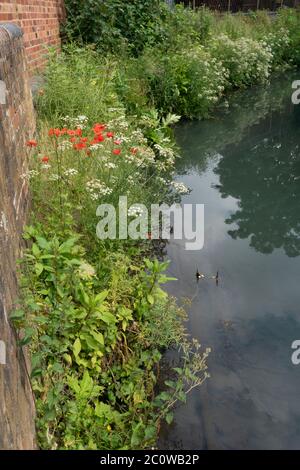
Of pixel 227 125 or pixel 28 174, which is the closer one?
pixel 28 174

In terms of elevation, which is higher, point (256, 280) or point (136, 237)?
point (136, 237)

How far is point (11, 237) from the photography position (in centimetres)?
234

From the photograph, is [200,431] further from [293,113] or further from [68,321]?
[293,113]

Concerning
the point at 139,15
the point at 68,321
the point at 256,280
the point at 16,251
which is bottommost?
the point at 256,280

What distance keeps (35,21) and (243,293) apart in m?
4.54

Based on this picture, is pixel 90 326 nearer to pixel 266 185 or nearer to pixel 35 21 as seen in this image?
pixel 266 185

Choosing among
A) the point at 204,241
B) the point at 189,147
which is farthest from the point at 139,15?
the point at 204,241

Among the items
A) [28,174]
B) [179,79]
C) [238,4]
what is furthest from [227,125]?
[238,4]

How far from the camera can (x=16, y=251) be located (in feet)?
8.01

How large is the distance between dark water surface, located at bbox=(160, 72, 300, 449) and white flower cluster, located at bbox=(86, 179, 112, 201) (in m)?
1.17

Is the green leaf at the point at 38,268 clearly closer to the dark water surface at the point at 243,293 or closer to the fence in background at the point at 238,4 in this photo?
the dark water surface at the point at 243,293

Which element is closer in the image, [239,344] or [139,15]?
[239,344]

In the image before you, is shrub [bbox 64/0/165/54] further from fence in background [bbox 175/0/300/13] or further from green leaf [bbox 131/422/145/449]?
fence in background [bbox 175/0/300/13]
